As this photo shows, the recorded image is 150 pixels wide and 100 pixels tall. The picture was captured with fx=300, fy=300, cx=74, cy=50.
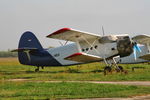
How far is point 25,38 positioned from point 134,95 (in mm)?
23710

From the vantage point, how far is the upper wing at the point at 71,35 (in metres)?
23.6

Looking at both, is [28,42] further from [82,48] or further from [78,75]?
[78,75]

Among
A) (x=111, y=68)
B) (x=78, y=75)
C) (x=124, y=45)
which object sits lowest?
(x=78, y=75)

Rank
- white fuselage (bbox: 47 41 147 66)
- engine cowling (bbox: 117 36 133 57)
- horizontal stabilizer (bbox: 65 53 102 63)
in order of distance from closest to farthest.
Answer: horizontal stabilizer (bbox: 65 53 102 63) → engine cowling (bbox: 117 36 133 57) → white fuselage (bbox: 47 41 147 66)

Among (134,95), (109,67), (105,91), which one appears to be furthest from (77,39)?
(134,95)

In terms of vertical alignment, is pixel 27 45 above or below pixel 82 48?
above

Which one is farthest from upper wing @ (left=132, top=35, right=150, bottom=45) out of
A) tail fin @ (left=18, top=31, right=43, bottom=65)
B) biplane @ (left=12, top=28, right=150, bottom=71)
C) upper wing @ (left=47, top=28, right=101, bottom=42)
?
tail fin @ (left=18, top=31, right=43, bottom=65)

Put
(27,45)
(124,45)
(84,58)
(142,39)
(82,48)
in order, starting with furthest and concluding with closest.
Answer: (27,45)
(142,39)
(82,48)
(124,45)
(84,58)

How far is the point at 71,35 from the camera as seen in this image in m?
25.6

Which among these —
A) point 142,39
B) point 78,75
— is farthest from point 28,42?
point 142,39

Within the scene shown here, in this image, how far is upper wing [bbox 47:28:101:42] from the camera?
2355cm

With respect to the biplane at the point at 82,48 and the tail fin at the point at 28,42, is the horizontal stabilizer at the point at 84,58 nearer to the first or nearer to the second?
the biplane at the point at 82,48

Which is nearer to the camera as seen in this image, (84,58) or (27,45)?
(84,58)

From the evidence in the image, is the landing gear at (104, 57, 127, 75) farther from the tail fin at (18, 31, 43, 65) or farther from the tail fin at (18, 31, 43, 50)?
the tail fin at (18, 31, 43, 50)
